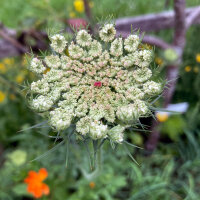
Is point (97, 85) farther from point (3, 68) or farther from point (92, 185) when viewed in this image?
point (3, 68)

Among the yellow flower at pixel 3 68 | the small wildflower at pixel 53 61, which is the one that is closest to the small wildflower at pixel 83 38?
the small wildflower at pixel 53 61

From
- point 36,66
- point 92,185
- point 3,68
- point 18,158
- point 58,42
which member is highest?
point 3,68

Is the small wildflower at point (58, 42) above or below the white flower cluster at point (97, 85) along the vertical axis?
above

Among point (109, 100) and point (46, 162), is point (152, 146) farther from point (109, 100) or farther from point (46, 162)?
point (109, 100)

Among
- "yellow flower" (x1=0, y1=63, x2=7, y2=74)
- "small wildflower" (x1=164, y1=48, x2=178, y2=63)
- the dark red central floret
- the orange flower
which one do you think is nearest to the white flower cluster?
the dark red central floret

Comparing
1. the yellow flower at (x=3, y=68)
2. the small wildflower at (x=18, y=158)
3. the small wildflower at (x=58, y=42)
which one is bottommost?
the small wildflower at (x=18, y=158)

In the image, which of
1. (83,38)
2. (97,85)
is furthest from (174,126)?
(83,38)

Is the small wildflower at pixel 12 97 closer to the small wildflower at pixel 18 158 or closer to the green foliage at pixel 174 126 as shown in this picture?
the small wildflower at pixel 18 158
